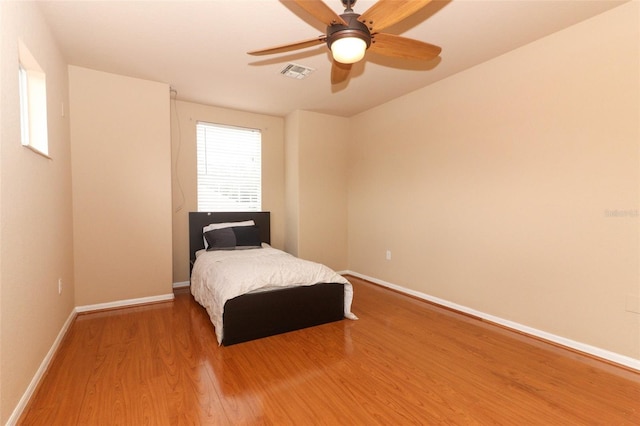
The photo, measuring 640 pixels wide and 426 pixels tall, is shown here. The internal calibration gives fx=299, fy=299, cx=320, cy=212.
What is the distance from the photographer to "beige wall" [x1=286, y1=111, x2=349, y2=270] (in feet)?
15.3

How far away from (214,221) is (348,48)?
3298 millimetres

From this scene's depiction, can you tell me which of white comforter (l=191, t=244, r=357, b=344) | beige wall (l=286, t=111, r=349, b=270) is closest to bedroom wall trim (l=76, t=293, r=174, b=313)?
white comforter (l=191, t=244, r=357, b=344)

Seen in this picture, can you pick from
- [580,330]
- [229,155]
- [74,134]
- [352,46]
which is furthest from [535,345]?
[74,134]

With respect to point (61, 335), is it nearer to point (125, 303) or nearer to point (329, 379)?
point (125, 303)

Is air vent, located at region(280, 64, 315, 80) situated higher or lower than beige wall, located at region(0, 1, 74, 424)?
higher

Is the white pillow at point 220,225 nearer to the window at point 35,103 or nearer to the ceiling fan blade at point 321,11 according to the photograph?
the window at point 35,103

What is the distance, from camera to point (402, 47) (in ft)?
6.57

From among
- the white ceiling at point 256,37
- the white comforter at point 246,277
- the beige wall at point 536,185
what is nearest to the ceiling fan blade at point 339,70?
the white ceiling at point 256,37

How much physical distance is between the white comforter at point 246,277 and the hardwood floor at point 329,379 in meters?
0.31

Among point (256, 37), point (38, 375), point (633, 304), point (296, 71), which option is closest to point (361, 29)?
point (256, 37)

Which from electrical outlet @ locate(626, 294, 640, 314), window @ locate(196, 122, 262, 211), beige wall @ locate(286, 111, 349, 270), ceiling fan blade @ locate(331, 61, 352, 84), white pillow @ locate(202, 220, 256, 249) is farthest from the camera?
beige wall @ locate(286, 111, 349, 270)

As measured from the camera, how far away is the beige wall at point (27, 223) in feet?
5.11

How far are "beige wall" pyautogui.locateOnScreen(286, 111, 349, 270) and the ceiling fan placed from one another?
2.75 metres

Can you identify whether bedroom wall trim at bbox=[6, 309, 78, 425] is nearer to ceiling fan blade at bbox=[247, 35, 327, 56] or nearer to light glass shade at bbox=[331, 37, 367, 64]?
ceiling fan blade at bbox=[247, 35, 327, 56]
